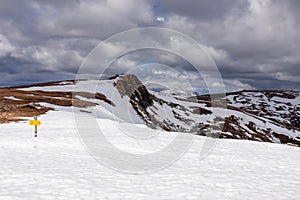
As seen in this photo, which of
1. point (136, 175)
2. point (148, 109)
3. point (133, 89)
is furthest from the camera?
Answer: point (133, 89)

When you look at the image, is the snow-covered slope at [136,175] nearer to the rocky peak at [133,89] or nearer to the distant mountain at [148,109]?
the distant mountain at [148,109]

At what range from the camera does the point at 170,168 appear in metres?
15.5

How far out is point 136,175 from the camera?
13633 mm

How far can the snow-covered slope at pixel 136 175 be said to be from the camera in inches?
423

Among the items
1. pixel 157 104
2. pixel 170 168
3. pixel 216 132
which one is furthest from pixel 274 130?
pixel 170 168

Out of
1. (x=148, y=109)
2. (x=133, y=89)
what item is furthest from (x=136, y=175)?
(x=133, y=89)

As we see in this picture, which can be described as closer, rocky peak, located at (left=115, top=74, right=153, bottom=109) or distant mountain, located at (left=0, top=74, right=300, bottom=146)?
distant mountain, located at (left=0, top=74, right=300, bottom=146)

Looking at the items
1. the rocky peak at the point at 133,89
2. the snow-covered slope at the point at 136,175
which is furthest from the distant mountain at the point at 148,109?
the snow-covered slope at the point at 136,175

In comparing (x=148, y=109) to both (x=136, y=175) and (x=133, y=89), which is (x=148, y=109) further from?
(x=136, y=175)

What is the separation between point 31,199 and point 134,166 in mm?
6859

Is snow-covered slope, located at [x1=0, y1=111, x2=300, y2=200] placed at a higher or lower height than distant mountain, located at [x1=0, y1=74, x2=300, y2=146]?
lower

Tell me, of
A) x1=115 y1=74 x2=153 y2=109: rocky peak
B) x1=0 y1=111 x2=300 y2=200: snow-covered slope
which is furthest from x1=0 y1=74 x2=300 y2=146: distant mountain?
x1=0 y1=111 x2=300 y2=200: snow-covered slope

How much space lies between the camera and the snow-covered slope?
10.7 meters

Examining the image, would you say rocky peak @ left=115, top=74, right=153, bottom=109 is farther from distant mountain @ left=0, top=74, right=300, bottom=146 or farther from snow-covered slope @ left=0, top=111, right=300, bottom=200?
snow-covered slope @ left=0, top=111, right=300, bottom=200
